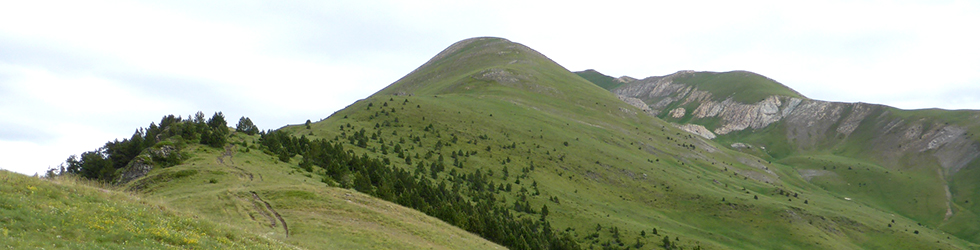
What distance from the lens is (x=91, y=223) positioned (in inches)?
818

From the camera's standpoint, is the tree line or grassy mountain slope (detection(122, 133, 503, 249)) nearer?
grassy mountain slope (detection(122, 133, 503, 249))

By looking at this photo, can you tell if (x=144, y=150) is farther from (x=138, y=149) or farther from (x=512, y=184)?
(x=512, y=184)

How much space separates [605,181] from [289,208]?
87.9 meters

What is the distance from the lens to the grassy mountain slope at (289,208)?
33.1 metres

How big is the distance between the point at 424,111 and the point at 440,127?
10.0m

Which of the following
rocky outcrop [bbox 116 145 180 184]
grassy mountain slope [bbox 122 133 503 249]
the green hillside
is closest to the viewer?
the green hillside

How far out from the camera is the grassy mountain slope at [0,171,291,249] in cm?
1859

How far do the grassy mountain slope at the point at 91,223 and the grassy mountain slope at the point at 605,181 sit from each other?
205 ft

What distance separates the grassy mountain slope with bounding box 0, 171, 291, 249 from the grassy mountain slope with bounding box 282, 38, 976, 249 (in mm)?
62593

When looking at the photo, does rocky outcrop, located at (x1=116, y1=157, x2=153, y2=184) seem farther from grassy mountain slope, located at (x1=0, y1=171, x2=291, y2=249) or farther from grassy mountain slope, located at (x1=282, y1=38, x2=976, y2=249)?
grassy mountain slope, located at (x1=282, y1=38, x2=976, y2=249)

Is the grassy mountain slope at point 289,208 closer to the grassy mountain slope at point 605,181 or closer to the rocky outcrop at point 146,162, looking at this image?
the rocky outcrop at point 146,162

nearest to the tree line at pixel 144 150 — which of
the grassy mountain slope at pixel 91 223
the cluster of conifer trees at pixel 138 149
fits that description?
the cluster of conifer trees at pixel 138 149

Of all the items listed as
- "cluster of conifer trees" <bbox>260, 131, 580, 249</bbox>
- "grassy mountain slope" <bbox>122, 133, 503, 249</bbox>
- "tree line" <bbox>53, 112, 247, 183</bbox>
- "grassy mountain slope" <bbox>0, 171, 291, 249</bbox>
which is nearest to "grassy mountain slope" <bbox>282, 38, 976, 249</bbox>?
"cluster of conifer trees" <bbox>260, 131, 580, 249</bbox>

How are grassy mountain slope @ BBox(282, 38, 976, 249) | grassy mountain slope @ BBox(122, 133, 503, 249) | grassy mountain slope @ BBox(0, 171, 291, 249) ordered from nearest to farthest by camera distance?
grassy mountain slope @ BBox(0, 171, 291, 249)
grassy mountain slope @ BBox(122, 133, 503, 249)
grassy mountain slope @ BBox(282, 38, 976, 249)
